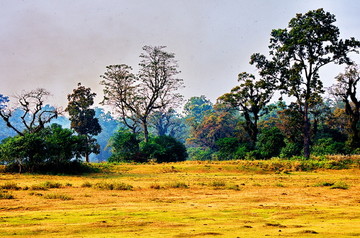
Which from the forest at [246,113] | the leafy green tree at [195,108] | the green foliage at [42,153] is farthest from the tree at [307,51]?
the leafy green tree at [195,108]

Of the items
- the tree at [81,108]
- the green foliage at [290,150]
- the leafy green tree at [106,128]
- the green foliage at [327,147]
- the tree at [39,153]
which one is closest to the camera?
the tree at [39,153]

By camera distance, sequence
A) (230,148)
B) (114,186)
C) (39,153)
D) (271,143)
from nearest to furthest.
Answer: (114,186) → (39,153) → (271,143) → (230,148)

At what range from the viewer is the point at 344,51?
1658 inches

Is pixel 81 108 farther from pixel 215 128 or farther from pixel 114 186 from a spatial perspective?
pixel 114 186

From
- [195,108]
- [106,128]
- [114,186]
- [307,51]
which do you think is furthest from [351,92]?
[106,128]

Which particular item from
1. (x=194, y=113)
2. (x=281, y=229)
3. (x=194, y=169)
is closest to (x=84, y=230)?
(x=281, y=229)

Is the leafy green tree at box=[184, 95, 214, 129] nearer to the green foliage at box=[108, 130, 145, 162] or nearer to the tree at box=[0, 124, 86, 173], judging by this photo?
the green foliage at box=[108, 130, 145, 162]

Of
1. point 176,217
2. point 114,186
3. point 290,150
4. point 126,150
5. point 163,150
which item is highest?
point 126,150

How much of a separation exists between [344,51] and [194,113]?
58.9 m

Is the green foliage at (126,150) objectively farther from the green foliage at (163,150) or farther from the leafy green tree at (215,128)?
the leafy green tree at (215,128)

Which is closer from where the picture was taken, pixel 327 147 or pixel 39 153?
pixel 39 153

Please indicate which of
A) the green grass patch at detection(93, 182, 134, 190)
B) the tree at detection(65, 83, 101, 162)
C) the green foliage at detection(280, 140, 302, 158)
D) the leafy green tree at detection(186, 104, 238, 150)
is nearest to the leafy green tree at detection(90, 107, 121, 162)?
the leafy green tree at detection(186, 104, 238, 150)

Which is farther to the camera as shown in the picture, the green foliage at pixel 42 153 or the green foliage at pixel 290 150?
the green foliage at pixel 290 150

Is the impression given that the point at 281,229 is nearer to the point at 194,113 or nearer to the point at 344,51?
the point at 344,51
